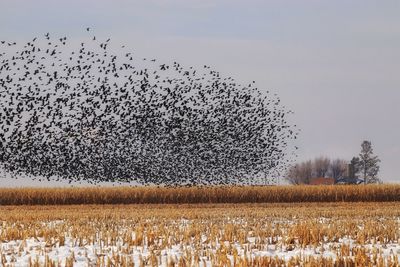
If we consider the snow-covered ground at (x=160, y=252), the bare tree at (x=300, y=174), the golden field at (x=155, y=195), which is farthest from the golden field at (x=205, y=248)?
the bare tree at (x=300, y=174)

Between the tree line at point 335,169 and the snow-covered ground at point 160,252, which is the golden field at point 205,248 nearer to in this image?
the snow-covered ground at point 160,252

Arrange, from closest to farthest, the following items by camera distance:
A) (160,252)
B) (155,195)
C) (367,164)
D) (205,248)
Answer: (160,252), (205,248), (155,195), (367,164)

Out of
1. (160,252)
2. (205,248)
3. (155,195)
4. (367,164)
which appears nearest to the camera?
(160,252)

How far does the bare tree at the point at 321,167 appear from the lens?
304ft

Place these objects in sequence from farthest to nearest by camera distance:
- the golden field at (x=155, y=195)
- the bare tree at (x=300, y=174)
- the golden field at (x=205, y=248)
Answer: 1. the bare tree at (x=300, y=174)
2. the golden field at (x=155, y=195)
3. the golden field at (x=205, y=248)

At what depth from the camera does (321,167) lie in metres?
94.0

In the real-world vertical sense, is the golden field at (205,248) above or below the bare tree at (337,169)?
below

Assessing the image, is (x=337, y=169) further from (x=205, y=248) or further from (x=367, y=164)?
(x=205, y=248)

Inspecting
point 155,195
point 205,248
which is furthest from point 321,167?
point 205,248

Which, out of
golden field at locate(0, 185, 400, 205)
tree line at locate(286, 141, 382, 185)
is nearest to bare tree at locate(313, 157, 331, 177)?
tree line at locate(286, 141, 382, 185)

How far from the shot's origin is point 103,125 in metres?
35.5

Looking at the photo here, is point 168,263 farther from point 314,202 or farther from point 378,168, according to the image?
point 378,168

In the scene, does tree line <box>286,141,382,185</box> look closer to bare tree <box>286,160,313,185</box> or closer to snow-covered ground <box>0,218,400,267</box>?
bare tree <box>286,160,313,185</box>

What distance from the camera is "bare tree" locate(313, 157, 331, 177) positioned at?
304ft
